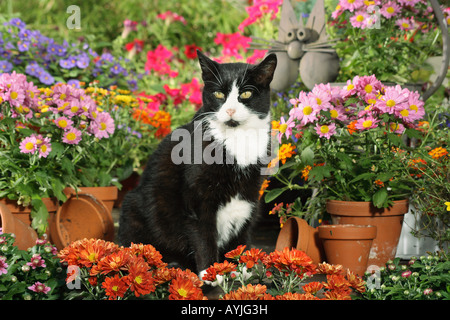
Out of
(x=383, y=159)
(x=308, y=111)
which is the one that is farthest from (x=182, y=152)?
(x=383, y=159)

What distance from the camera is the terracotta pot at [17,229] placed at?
8.16ft

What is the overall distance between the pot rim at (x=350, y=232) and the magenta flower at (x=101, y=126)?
1315 mm

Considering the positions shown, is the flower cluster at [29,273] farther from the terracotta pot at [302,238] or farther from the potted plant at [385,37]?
the potted plant at [385,37]

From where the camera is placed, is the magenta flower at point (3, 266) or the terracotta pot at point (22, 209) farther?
the terracotta pot at point (22, 209)

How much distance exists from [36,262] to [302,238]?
1.22 metres

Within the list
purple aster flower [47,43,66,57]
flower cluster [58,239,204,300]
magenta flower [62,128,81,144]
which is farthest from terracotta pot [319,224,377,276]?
purple aster flower [47,43,66,57]

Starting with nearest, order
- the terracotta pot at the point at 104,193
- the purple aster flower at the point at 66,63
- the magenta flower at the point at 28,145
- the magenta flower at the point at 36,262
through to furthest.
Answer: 1. the magenta flower at the point at 36,262
2. the magenta flower at the point at 28,145
3. the terracotta pot at the point at 104,193
4. the purple aster flower at the point at 66,63

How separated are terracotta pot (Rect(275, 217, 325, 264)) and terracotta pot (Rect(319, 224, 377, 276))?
0.38 feet

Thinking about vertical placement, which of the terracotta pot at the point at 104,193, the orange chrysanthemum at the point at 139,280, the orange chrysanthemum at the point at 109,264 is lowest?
the orange chrysanthemum at the point at 139,280

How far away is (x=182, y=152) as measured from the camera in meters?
2.58

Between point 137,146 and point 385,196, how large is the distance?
193 cm

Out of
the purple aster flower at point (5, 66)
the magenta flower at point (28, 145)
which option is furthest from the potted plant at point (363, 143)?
the purple aster flower at point (5, 66)

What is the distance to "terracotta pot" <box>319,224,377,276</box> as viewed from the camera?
7.85ft

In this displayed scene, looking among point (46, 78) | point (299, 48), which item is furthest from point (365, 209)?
point (46, 78)
